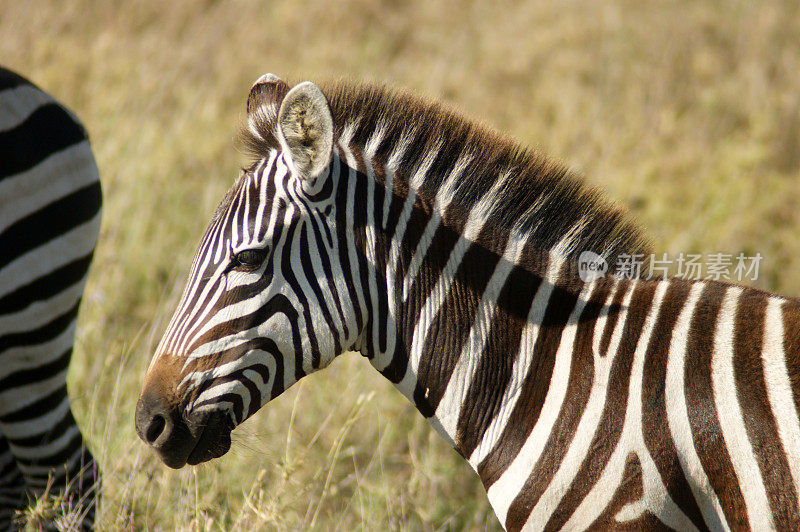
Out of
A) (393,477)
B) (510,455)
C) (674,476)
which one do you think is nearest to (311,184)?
(510,455)

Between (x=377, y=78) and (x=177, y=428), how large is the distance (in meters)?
2.05

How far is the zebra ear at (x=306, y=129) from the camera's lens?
230 cm

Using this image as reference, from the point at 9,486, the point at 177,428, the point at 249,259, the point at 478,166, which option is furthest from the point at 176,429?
the point at 9,486

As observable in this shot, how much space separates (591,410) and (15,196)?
2.79 m

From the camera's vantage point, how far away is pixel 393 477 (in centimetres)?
446

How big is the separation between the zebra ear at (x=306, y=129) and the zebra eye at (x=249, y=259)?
311 millimetres

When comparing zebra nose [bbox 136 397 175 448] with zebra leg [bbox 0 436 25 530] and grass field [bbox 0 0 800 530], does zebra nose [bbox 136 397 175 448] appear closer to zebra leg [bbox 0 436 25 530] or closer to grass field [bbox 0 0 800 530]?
grass field [bbox 0 0 800 530]

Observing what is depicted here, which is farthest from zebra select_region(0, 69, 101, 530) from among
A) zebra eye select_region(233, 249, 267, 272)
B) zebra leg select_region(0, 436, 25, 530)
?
zebra eye select_region(233, 249, 267, 272)

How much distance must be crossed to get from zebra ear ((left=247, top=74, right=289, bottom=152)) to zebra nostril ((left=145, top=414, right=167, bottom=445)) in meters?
1.05

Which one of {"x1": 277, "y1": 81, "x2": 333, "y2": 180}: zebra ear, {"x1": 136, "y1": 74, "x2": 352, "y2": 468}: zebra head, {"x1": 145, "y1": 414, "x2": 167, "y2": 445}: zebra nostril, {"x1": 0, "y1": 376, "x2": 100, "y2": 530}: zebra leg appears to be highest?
{"x1": 277, "y1": 81, "x2": 333, "y2": 180}: zebra ear

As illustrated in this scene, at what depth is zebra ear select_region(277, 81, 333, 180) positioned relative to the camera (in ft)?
7.54

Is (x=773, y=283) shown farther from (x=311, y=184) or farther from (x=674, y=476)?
(x=311, y=184)

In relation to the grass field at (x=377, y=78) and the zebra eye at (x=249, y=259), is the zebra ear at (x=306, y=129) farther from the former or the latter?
the grass field at (x=377, y=78)

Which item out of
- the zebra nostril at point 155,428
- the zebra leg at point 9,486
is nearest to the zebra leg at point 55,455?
the zebra leg at point 9,486
